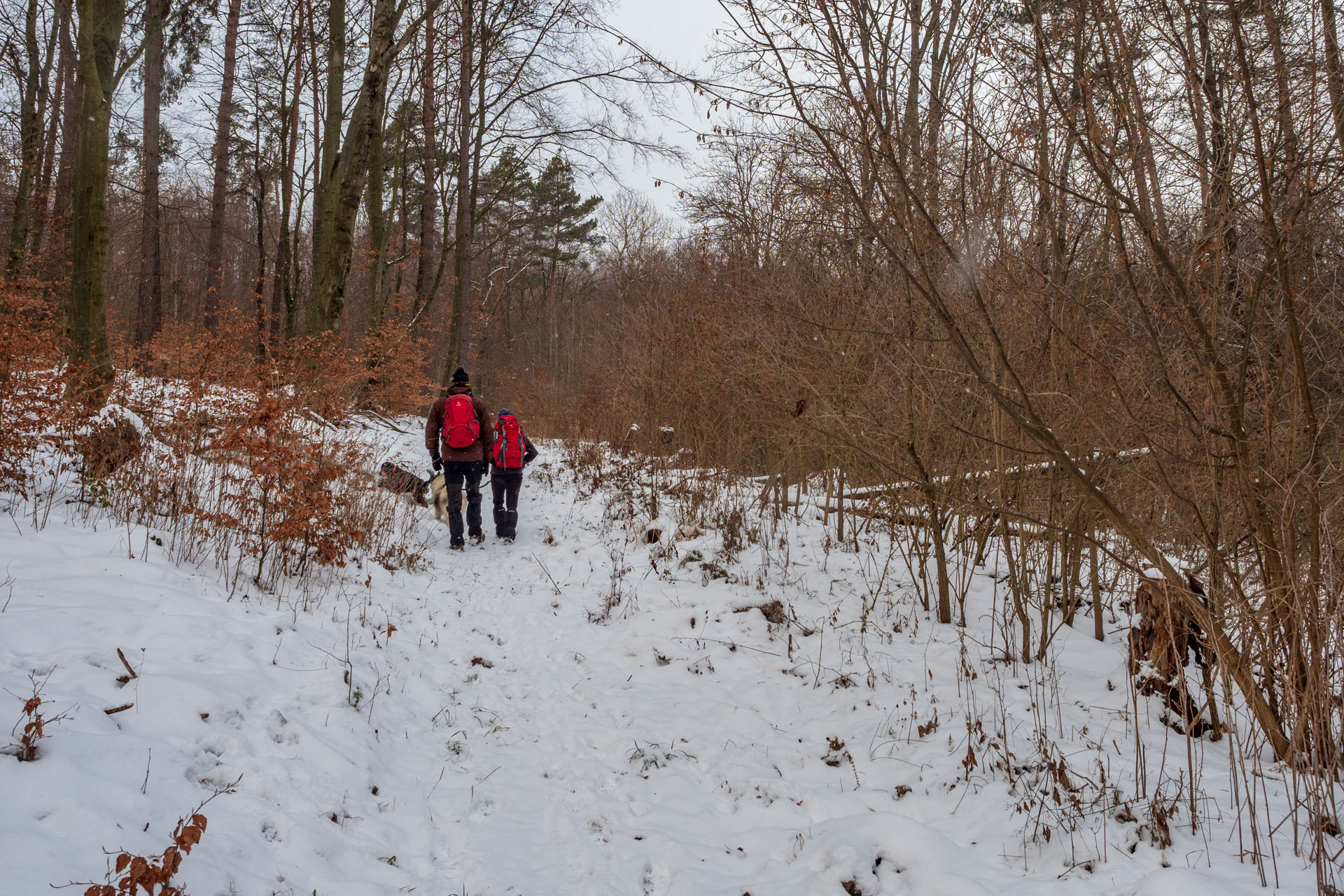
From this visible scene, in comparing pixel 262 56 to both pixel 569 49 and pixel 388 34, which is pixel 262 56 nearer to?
pixel 569 49

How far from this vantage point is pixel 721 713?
13.8 feet

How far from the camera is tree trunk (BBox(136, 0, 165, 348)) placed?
12.6m

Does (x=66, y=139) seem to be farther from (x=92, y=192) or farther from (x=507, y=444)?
(x=507, y=444)

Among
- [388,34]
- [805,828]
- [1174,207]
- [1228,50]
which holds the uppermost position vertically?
[388,34]

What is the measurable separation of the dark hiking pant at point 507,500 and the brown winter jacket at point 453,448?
32cm

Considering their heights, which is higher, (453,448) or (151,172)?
(151,172)

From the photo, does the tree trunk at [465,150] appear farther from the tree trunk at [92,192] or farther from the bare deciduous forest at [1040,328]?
the tree trunk at [92,192]

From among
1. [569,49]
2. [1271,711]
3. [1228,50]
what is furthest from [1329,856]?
[569,49]

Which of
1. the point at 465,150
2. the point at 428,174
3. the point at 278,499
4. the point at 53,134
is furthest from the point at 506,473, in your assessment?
the point at 53,134

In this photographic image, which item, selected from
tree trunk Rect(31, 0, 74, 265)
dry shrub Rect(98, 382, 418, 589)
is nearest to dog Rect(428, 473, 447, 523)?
dry shrub Rect(98, 382, 418, 589)

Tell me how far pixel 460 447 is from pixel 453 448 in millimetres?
85

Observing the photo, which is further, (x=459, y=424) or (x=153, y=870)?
(x=459, y=424)

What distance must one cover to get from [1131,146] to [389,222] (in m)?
22.0

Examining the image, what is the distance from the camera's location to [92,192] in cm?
757
